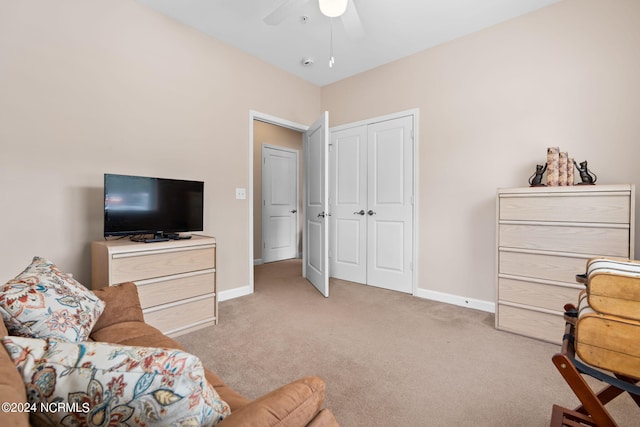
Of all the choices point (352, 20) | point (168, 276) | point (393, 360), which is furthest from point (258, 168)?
point (393, 360)

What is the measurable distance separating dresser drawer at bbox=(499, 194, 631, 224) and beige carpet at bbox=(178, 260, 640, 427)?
0.97 metres

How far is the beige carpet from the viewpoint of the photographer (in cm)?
151

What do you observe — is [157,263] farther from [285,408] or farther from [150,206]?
[285,408]

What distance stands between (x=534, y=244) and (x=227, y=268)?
9.39 ft

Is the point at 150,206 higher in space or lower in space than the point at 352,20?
lower

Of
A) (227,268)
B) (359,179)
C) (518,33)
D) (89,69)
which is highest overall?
(518,33)

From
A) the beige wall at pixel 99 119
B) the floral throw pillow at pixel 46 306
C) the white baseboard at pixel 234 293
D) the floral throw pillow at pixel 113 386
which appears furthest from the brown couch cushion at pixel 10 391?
the white baseboard at pixel 234 293

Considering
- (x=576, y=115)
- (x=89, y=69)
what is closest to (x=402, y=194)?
(x=576, y=115)

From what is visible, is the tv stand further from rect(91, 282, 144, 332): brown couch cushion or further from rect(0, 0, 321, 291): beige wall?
rect(91, 282, 144, 332): brown couch cushion

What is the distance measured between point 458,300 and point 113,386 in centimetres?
318

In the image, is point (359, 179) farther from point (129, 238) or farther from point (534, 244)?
point (129, 238)

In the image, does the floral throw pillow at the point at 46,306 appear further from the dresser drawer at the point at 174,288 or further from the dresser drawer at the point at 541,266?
the dresser drawer at the point at 541,266

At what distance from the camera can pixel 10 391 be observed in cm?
49

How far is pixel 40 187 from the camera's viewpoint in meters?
2.10
